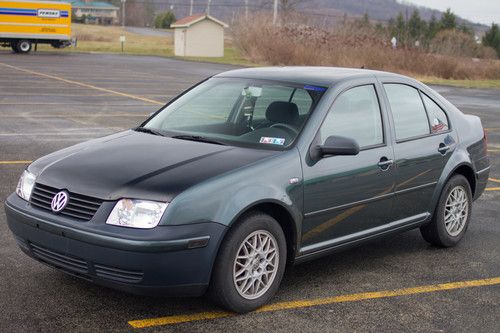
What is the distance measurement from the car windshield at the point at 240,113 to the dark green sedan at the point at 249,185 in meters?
0.01

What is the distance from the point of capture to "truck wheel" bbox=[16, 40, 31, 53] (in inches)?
1810

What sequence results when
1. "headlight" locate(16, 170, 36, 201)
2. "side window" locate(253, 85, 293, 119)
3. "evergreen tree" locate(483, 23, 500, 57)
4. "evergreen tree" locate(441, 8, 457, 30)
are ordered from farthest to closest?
"evergreen tree" locate(441, 8, 457, 30) → "evergreen tree" locate(483, 23, 500, 57) → "side window" locate(253, 85, 293, 119) → "headlight" locate(16, 170, 36, 201)

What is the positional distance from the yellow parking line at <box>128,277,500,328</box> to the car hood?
78 centimetres

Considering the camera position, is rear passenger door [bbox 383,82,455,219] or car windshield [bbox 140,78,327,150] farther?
rear passenger door [bbox 383,82,455,219]

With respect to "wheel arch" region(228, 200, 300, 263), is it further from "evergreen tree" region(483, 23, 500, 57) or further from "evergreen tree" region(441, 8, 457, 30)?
"evergreen tree" region(441, 8, 457, 30)

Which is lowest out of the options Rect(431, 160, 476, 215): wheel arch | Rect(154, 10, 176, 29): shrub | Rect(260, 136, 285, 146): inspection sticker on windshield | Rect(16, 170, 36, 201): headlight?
Rect(154, 10, 176, 29): shrub

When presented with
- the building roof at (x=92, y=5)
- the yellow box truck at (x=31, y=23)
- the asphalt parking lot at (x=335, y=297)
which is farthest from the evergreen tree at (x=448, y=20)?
the building roof at (x=92, y=5)

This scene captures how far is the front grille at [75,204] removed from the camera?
14.7 feet

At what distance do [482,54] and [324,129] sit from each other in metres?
64.1

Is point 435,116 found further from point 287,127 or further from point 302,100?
point 287,127

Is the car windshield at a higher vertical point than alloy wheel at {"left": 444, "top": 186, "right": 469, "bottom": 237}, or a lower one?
higher

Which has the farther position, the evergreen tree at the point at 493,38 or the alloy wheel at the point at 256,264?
the evergreen tree at the point at 493,38

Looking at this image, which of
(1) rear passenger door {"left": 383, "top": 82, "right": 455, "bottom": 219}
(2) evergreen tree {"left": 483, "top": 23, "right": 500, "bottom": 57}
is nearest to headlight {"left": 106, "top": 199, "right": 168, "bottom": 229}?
(1) rear passenger door {"left": 383, "top": 82, "right": 455, "bottom": 219}

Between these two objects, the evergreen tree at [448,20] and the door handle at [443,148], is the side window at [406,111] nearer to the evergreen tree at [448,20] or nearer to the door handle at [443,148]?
the door handle at [443,148]
